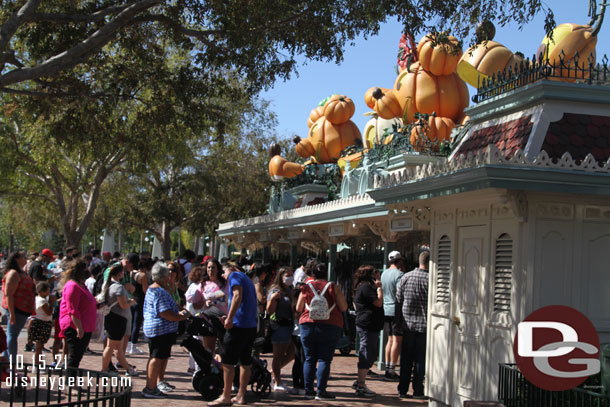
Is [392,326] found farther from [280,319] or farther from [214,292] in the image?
[214,292]

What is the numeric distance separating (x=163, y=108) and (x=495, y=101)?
792cm

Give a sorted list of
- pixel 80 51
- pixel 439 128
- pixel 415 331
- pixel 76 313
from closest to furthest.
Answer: pixel 76 313 → pixel 415 331 → pixel 80 51 → pixel 439 128

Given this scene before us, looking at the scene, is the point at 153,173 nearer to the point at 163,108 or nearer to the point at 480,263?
the point at 163,108

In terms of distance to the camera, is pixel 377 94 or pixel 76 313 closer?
pixel 76 313

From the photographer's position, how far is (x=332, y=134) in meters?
25.8

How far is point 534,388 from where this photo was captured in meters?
6.79

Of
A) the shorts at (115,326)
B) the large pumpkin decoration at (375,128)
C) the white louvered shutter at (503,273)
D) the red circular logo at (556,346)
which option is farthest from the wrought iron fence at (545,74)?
the large pumpkin decoration at (375,128)

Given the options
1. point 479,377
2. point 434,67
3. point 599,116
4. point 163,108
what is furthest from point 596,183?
point 434,67

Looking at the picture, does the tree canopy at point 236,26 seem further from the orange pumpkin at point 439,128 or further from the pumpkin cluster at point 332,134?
the pumpkin cluster at point 332,134

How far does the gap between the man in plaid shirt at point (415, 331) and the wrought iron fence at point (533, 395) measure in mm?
3209

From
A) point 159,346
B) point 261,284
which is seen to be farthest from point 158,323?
point 261,284

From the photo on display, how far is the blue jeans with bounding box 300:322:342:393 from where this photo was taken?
10.2 meters

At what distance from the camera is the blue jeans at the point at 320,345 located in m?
10.2

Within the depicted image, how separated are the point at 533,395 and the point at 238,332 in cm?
395
